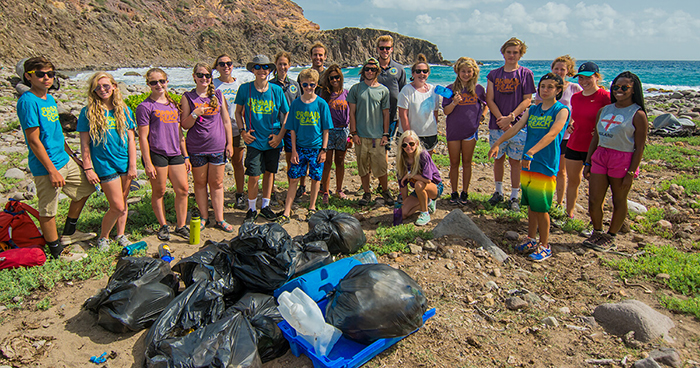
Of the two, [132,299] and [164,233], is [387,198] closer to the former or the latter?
[164,233]

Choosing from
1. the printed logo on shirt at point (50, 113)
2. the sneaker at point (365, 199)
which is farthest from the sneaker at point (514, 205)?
the printed logo on shirt at point (50, 113)

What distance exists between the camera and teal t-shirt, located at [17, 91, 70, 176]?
3.72 metres

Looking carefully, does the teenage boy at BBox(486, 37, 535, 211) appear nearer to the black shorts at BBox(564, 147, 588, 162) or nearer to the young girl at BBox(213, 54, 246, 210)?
the black shorts at BBox(564, 147, 588, 162)

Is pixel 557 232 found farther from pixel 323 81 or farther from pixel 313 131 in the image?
pixel 323 81

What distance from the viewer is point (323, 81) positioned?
19.2ft

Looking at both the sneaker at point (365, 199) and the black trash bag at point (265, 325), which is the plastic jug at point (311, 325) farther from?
the sneaker at point (365, 199)

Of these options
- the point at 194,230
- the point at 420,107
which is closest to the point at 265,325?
the point at 194,230

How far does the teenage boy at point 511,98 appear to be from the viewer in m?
5.44

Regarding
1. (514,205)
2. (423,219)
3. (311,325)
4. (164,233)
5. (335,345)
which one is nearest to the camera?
(311,325)

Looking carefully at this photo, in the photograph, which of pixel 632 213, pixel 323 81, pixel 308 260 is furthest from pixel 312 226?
pixel 632 213

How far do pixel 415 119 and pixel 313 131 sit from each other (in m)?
1.56

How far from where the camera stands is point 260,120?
207 inches

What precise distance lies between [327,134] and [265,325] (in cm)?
315

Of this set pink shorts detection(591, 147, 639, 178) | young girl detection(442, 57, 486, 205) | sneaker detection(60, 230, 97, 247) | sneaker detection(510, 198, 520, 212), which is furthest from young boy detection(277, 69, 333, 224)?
pink shorts detection(591, 147, 639, 178)
